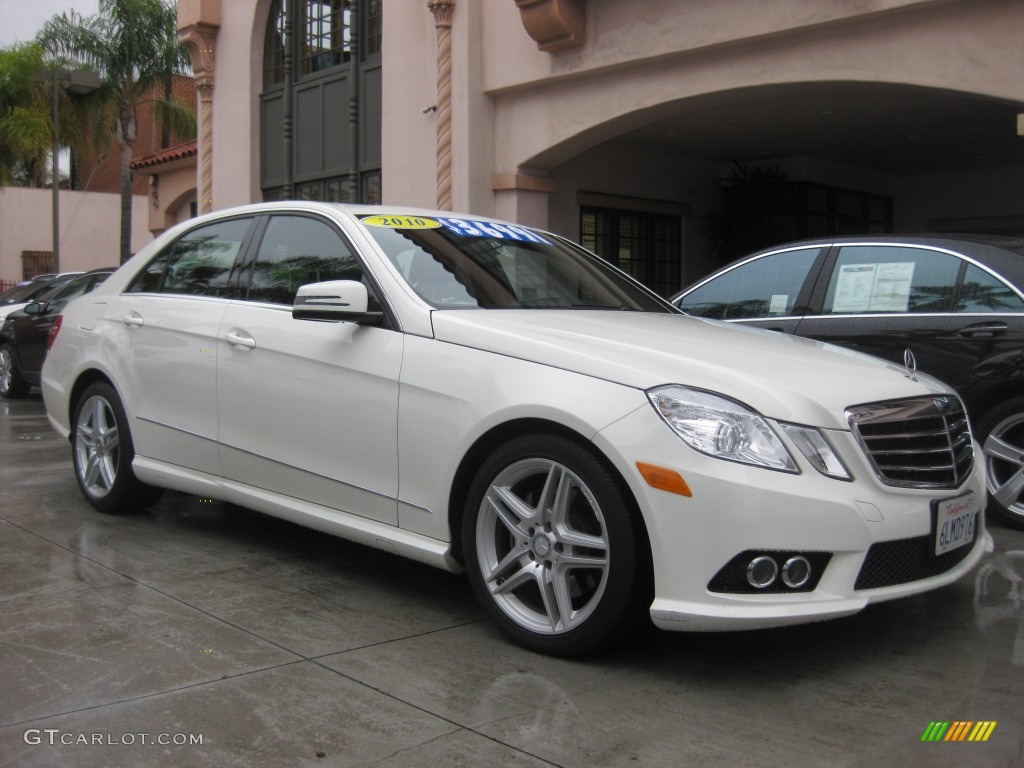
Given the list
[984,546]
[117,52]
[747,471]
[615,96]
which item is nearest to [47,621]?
[747,471]

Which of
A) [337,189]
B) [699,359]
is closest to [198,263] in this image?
[699,359]

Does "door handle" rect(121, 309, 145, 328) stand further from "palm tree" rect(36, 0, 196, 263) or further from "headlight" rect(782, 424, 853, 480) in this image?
"palm tree" rect(36, 0, 196, 263)

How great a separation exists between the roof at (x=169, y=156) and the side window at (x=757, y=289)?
57.2 ft

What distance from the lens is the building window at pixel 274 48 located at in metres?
17.0

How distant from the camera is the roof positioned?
22.6m

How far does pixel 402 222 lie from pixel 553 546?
1.85m

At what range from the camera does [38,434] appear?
9.77 metres

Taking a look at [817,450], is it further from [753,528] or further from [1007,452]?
[1007,452]

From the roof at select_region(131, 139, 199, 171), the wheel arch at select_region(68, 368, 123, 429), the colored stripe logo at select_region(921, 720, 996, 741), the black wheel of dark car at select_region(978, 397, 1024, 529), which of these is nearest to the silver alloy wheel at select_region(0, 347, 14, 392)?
the wheel arch at select_region(68, 368, 123, 429)

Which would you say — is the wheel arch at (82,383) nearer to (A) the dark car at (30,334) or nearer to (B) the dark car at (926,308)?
(B) the dark car at (926,308)

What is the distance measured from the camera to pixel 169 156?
2306cm

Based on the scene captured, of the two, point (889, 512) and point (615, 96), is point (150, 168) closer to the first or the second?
point (615, 96)
